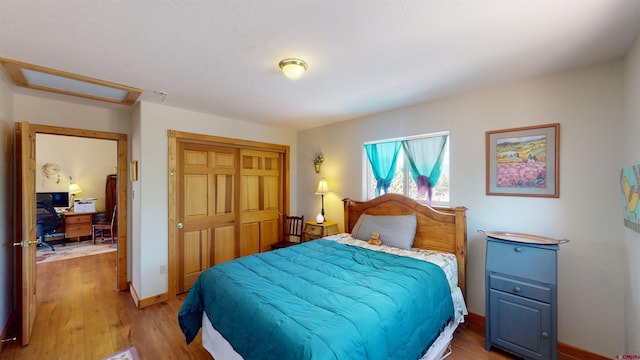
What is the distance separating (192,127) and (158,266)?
1800 mm

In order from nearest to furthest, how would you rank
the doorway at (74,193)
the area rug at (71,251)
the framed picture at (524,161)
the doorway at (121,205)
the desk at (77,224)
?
the framed picture at (524,161), the doorway at (121,205), the area rug at (71,251), the doorway at (74,193), the desk at (77,224)

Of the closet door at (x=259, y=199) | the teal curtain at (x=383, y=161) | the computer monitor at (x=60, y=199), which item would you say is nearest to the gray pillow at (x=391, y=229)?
the teal curtain at (x=383, y=161)

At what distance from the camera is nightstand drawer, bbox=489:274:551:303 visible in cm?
196

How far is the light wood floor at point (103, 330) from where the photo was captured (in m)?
2.19

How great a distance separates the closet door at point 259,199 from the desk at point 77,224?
15.2 feet

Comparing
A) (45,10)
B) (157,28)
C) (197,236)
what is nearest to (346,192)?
(197,236)

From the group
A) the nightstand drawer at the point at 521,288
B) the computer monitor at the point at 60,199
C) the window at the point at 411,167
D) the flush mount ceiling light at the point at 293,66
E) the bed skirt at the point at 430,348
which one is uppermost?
the flush mount ceiling light at the point at 293,66

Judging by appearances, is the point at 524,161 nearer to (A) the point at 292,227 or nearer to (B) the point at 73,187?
(A) the point at 292,227

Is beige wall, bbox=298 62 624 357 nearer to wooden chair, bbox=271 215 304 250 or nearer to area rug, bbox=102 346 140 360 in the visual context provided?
wooden chair, bbox=271 215 304 250

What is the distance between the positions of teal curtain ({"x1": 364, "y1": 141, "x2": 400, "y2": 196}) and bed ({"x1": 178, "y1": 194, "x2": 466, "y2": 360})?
0.62 metres

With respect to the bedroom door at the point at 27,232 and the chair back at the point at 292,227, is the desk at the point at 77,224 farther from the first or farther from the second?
the chair back at the point at 292,227

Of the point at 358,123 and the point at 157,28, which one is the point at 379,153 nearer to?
the point at 358,123

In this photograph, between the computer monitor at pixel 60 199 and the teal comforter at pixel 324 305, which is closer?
the teal comforter at pixel 324 305

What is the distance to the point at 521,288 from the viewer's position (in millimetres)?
2061
